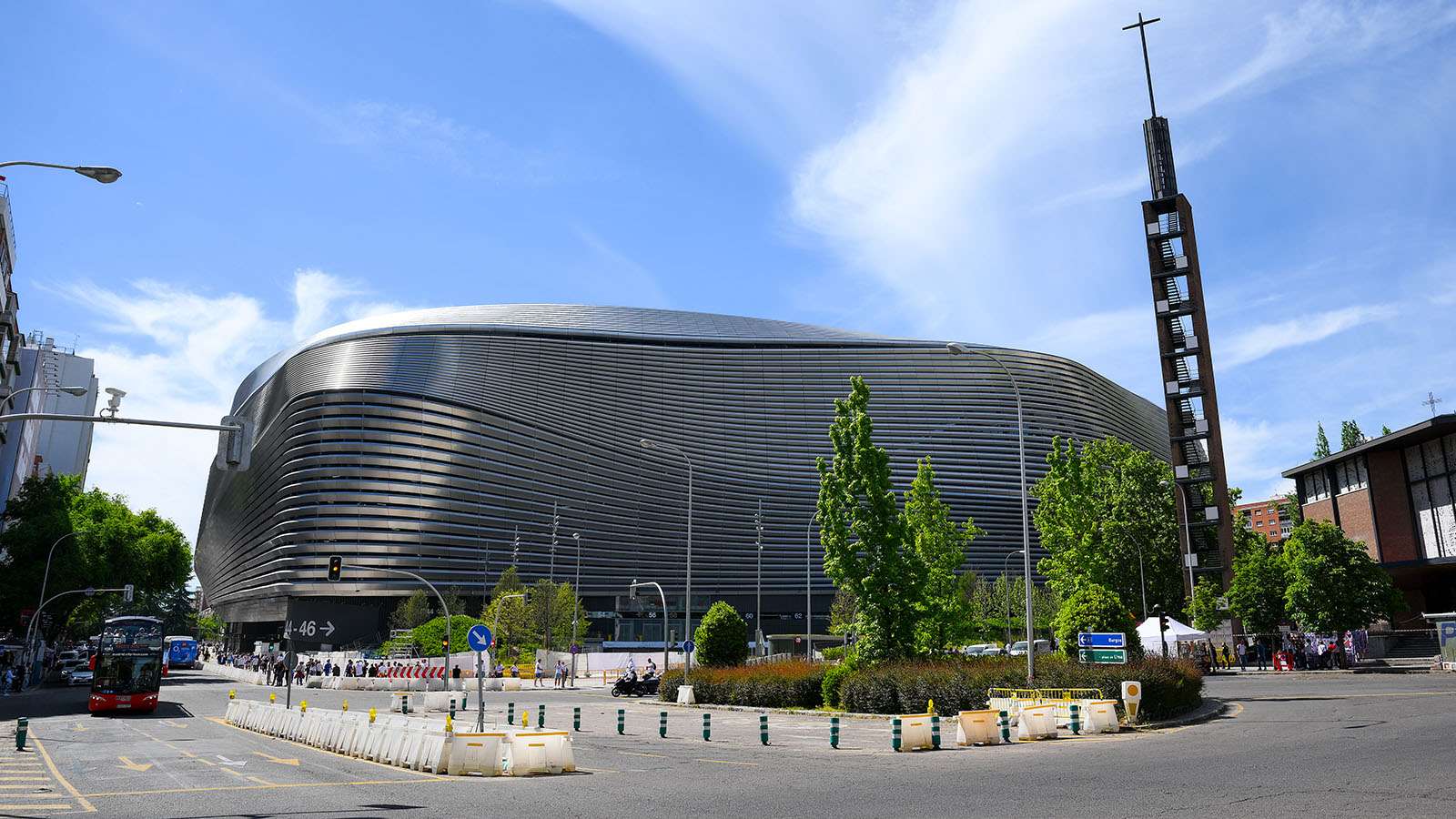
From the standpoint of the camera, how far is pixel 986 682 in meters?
26.9

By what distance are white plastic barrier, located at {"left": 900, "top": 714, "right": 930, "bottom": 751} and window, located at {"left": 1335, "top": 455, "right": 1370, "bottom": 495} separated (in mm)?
61489

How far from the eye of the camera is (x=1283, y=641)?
5269 cm

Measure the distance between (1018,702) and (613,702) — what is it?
24.5 m

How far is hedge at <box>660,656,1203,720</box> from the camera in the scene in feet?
81.5

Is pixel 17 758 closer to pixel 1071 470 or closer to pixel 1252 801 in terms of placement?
pixel 1252 801

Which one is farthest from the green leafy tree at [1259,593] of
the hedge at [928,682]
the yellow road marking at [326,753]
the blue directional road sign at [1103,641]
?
the yellow road marking at [326,753]

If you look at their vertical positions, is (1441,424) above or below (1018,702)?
above

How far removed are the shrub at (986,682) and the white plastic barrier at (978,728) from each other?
5.32 meters

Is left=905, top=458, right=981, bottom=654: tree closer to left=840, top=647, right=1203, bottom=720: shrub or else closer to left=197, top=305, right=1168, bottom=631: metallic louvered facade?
left=840, top=647, right=1203, bottom=720: shrub

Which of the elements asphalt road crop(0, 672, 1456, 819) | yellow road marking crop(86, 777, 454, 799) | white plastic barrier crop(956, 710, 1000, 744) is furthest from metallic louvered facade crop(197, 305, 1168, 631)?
yellow road marking crop(86, 777, 454, 799)

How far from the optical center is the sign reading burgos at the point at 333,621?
94.1 metres

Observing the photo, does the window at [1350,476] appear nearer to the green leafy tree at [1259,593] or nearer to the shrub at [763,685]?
the green leafy tree at [1259,593]

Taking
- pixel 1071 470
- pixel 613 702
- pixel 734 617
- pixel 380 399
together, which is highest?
pixel 380 399

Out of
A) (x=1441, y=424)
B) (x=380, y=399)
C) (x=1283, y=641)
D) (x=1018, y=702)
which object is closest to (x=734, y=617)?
(x=1018, y=702)
